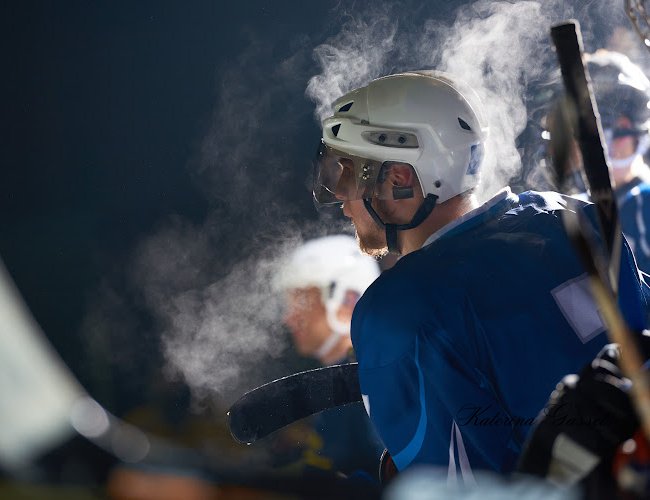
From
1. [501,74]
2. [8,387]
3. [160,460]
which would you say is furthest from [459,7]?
[160,460]

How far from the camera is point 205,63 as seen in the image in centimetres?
355

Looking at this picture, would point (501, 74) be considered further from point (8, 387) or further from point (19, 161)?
point (8, 387)

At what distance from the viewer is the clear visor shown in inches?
91.1

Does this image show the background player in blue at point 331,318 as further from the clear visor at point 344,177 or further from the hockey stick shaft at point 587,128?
the hockey stick shaft at point 587,128

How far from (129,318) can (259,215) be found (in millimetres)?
827

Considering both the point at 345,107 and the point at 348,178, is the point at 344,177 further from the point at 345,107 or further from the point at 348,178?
the point at 345,107

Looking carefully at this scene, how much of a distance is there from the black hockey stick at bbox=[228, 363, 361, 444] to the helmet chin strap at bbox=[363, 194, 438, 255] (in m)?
0.38

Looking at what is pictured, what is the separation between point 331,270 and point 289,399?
2052 millimetres

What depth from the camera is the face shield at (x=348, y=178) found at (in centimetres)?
231

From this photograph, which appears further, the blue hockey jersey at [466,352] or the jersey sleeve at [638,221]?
the jersey sleeve at [638,221]

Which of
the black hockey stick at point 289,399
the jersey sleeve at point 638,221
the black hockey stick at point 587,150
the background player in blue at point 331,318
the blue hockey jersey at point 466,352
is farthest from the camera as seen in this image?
the background player in blue at point 331,318

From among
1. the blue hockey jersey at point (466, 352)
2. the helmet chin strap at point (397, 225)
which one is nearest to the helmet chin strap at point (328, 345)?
the helmet chin strap at point (397, 225)

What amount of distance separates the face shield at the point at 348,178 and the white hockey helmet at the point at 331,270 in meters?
1.65

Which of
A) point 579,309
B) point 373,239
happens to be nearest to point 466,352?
point 579,309
